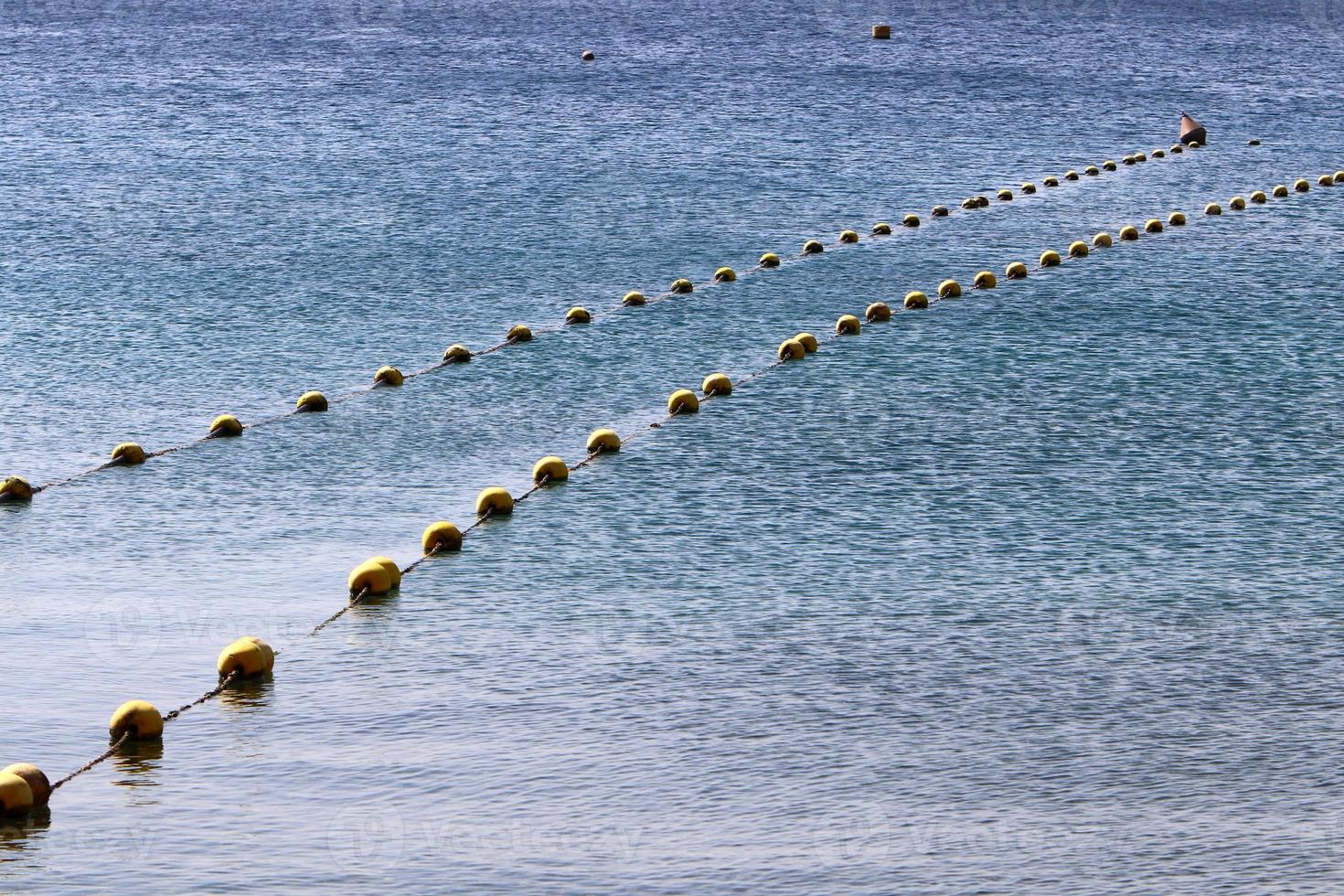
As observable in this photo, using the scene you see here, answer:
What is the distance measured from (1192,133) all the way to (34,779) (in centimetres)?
2204

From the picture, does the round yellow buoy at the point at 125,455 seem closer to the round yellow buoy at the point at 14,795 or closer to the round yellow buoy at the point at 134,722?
the round yellow buoy at the point at 134,722

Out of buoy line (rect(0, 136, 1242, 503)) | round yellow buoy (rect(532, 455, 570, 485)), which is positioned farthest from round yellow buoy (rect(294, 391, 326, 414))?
round yellow buoy (rect(532, 455, 570, 485))

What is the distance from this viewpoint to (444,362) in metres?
12.0

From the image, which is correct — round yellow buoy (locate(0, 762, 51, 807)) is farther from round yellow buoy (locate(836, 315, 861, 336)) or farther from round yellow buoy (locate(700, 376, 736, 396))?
round yellow buoy (locate(836, 315, 861, 336))

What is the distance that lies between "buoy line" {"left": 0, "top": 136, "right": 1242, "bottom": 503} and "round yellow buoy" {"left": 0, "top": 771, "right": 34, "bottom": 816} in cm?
392

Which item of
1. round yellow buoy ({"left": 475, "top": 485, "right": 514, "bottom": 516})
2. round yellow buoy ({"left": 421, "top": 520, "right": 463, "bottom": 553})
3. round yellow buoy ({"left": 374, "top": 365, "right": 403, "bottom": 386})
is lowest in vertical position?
round yellow buoy ({"left": 421, "top": 520, "right": 463, "bottom": 553})

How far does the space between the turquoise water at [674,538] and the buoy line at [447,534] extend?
9 centimetres

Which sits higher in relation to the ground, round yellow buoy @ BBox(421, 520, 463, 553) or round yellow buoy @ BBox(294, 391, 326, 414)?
round yellow buoy @ BBox(294, 391, 326, 414)

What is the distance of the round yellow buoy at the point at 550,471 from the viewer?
922 centimetres

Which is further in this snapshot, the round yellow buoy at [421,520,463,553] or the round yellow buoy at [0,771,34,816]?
the round yellow buoy at [421,520,463,553]

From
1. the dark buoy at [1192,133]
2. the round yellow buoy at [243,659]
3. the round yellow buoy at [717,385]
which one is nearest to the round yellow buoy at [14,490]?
the round yellow buoy at [243,659]

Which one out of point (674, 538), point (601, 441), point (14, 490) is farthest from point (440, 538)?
point (14, 490)

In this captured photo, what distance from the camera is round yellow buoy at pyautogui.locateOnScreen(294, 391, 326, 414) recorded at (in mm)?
10711

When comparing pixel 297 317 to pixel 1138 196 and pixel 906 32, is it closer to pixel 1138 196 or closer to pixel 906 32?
pixel 1138 196
